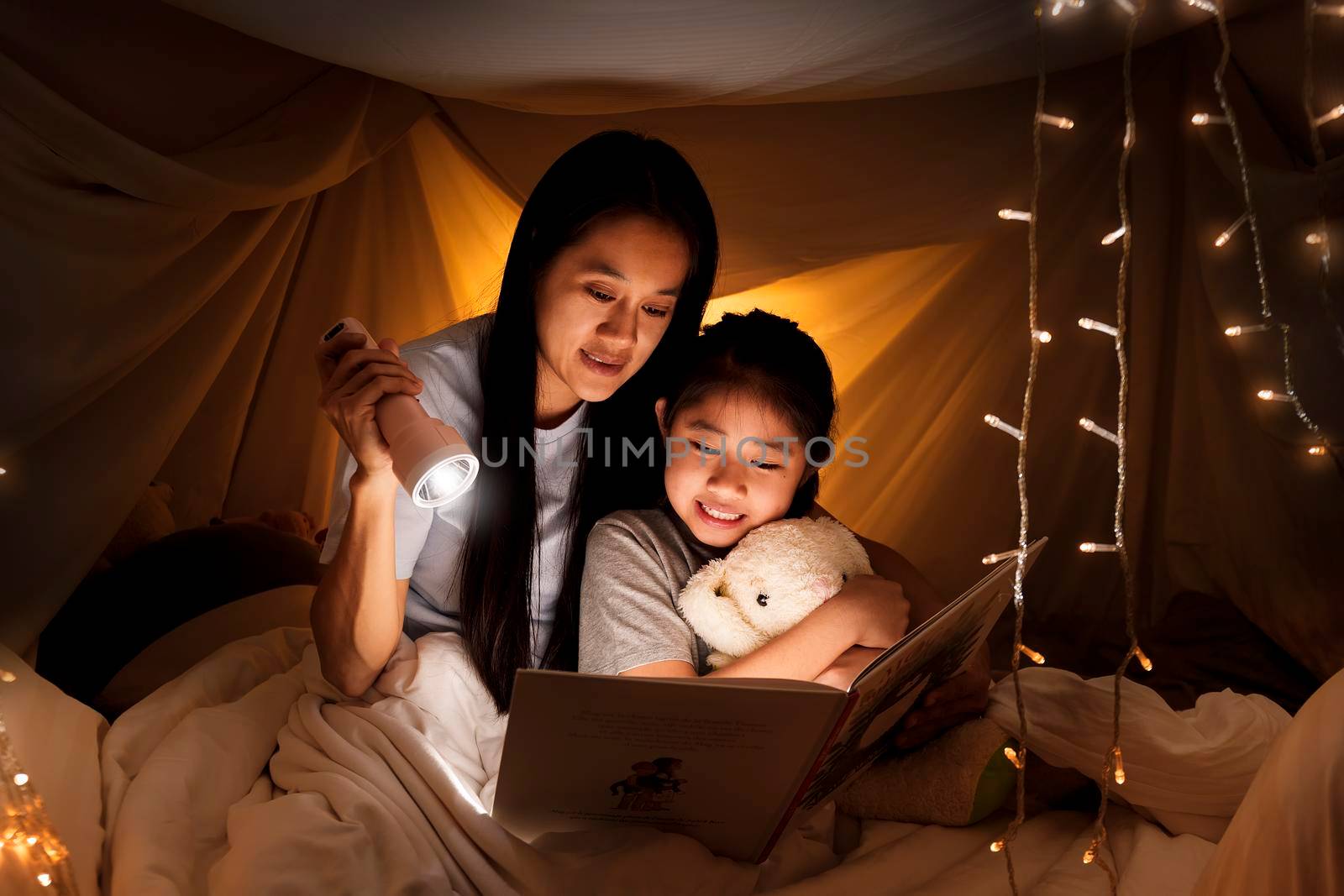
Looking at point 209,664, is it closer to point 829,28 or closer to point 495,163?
point 495,163

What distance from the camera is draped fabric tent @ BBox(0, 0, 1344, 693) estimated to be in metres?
1.17

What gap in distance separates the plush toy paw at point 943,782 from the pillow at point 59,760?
31.1 inches

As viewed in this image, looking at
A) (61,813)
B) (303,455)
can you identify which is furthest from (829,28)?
(303,455)

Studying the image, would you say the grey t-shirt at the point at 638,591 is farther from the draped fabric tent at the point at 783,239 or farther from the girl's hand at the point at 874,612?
the draped fabric tent at the point at 783,239

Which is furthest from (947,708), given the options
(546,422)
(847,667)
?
(546,422)

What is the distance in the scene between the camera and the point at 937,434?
1.99m

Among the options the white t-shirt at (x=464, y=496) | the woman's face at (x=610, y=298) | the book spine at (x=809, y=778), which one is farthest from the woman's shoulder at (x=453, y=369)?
the book spine at (x=809, y=778)

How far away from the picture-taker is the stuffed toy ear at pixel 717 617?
3.95 ft

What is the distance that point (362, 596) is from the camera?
117 cm

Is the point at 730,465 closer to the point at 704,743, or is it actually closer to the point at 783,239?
the point at 704,743

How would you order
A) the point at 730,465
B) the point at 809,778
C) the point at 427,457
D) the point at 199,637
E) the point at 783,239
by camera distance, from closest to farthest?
the point at 427,457, the point at 809,778, the point at 730,465, the point at 199,637, the point at 783,239

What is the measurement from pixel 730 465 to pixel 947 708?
0.40m

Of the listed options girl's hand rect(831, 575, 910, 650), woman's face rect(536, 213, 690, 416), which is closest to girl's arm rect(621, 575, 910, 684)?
girl's hand rect(831, 575, 910, 650)

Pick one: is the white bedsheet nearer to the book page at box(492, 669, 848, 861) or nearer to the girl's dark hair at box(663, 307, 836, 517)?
the book page at box(492, 669, 848, 861)
